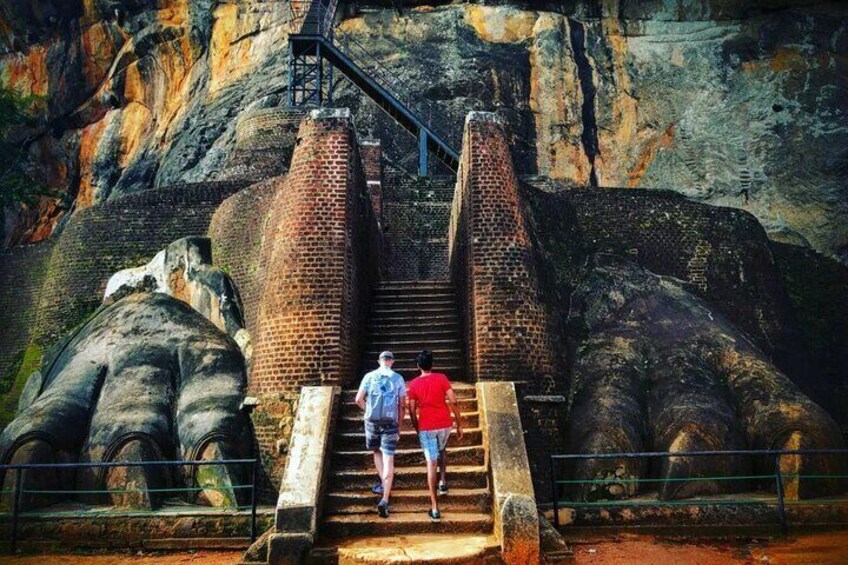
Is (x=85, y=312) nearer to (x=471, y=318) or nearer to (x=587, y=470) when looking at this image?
(x=471, y=318)

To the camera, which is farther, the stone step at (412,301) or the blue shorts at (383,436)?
the stone step at (412,301)

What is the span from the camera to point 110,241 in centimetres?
1620

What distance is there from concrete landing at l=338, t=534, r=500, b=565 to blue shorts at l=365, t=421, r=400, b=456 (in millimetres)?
848

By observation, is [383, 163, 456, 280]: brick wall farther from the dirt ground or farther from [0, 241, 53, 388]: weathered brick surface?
the dirt ground

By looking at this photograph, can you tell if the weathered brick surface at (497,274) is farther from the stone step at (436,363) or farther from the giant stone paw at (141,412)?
the giant stone paw at (141,412)

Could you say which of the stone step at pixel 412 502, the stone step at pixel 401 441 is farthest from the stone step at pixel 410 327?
the stone step at pixel 412 502

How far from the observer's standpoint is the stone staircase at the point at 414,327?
410 inches

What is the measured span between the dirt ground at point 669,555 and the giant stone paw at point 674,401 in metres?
0.72

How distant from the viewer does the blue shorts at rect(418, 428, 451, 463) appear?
278 inches

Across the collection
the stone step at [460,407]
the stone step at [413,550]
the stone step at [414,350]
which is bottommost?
the stone step at [413,550]

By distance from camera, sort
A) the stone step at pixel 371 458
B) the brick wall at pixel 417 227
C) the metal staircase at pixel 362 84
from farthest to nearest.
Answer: the metal staircase at pixel 362 84, the brick wall at pixel 417 227, the stone step at pixel 371 458

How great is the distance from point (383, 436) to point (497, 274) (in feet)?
11.1

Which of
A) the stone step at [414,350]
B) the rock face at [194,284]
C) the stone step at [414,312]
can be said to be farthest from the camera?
the rock face at [194,284]

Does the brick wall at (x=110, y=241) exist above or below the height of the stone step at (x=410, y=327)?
above
